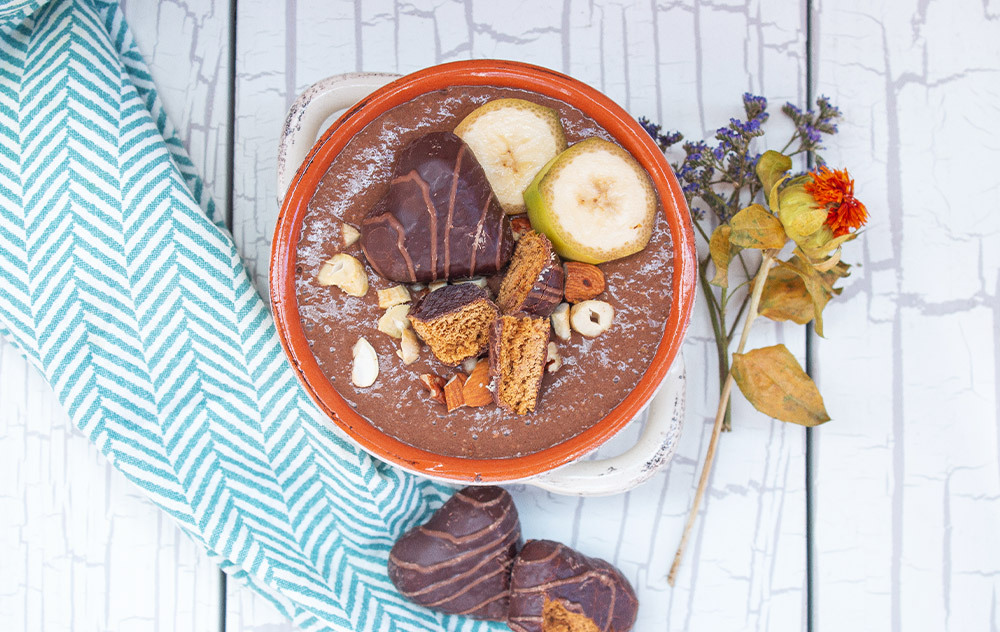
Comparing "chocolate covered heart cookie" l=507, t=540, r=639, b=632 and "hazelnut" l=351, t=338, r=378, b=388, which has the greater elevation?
"hazelnut" l=351, t=338, r=378, b=388

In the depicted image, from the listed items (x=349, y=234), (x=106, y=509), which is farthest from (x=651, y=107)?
(x=106, y=509)

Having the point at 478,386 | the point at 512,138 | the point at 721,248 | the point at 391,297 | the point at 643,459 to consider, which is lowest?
the point at 643,459

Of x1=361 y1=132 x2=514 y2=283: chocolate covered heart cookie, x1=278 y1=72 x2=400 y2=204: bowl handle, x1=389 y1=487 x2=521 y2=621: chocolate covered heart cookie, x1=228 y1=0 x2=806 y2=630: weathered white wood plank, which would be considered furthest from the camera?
x1=228 y1=0 x2=806 y2=630: weathered white wood plank

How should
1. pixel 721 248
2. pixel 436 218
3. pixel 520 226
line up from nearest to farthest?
1. pixel 436 218
2. pixel 520 226
3. pixel 721 248

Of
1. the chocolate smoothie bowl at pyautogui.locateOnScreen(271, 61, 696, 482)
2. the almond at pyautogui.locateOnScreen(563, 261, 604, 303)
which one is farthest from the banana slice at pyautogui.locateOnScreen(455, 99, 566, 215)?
the almond at pyautogui.locateOnScreen(563, 261, 604, 303)

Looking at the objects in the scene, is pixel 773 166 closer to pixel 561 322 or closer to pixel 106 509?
pixel 561 322

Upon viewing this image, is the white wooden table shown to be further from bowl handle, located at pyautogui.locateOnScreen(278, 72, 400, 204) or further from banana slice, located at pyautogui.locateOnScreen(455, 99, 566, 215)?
banana slice, located at pyautogui.locateOnScreen(455, 99, 566, 215)

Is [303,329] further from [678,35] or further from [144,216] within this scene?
[678,35]

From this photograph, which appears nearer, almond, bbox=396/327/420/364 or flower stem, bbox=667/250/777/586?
almond, bbox=396/327/420/364
